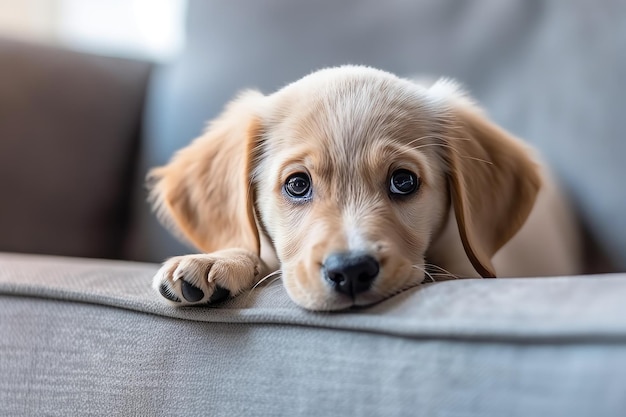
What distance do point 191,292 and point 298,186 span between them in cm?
38

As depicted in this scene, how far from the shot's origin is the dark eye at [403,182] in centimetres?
141

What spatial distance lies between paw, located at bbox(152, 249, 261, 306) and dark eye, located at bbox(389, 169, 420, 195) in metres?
0.36

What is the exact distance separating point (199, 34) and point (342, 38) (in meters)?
0.50

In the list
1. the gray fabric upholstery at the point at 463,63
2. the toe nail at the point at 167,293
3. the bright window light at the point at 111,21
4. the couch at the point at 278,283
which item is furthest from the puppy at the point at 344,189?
the bright window light at the point at 111,21

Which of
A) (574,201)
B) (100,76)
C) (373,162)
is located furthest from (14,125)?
(574,201)

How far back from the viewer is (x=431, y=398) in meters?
0.88

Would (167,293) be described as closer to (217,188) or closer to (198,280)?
(198,280)

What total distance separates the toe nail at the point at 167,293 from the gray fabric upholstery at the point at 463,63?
1093 millimetres

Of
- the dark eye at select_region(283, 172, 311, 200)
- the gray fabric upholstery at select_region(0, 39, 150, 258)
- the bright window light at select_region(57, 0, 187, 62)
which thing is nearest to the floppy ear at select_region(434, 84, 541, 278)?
the dark eye at select_region(283, 172, 311, 200)

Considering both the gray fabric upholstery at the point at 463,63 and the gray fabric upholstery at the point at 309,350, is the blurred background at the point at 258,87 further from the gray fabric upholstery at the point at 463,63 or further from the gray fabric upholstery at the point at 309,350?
the gray fabric upholstery at the point at 309,350

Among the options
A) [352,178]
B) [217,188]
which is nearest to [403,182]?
[352,178]

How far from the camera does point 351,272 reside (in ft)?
3.67

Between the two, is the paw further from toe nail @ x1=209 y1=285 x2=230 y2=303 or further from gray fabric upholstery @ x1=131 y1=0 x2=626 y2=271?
gray fabric upholstery @ x1=131 y1=0 x2=626 y2=271

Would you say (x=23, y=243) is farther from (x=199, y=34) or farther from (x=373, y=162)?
(x=373, y=162)
